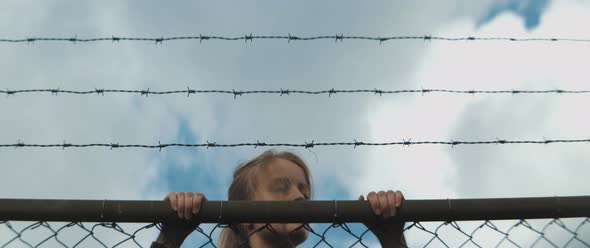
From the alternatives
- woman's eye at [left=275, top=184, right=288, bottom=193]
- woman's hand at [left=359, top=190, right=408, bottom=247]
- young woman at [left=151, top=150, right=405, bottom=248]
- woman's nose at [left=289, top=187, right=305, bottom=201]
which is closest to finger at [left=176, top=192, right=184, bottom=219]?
young woman at [left=151, top=150, right=405, bottom=248]

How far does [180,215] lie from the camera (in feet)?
5.65

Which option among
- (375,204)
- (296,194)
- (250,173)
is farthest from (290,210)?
(250,173)

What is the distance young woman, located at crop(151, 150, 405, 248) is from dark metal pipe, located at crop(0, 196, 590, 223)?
3cm

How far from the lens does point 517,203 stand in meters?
1.80

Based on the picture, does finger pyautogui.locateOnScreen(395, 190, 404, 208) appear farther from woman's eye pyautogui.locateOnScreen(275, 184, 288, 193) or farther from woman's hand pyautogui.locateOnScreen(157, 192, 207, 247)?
woman's eye pyautogui.locateOnScreen(275, 184, 288, 193)

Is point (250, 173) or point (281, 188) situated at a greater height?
point (250, 173)

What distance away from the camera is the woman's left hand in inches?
69.5

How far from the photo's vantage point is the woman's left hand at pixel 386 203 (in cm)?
176

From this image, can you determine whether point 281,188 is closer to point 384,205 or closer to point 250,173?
point 250,173

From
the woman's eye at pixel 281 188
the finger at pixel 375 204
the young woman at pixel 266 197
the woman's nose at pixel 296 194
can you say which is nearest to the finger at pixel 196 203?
the young woman at pixel 266 197

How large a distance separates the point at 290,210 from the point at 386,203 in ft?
0.82

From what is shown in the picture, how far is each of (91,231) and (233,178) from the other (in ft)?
3.89

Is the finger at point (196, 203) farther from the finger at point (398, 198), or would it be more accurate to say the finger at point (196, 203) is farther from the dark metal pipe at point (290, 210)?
the finger at point (398, 198)

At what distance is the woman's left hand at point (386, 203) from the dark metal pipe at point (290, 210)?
0.02m
